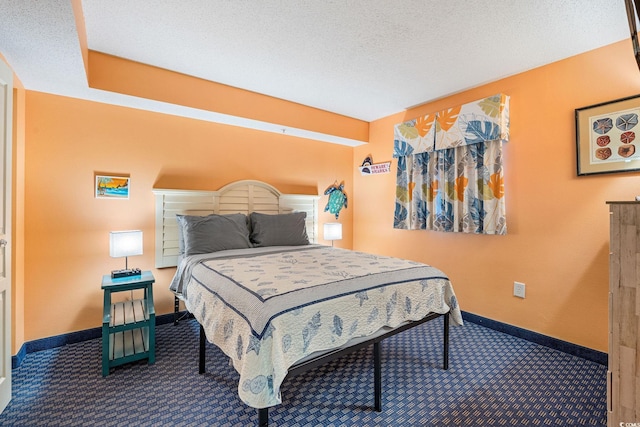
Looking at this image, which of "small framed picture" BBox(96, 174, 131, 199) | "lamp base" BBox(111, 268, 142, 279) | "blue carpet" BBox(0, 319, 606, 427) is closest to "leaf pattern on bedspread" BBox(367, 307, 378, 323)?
"blue carpet" BBox(0, 319, 606, 427)

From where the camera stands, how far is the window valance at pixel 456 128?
2.73 meters

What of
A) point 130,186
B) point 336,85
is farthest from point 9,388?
point 336,85

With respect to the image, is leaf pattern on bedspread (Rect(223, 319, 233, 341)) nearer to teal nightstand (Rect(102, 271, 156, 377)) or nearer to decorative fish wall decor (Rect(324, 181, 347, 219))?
teal nightstand (Rect(102, 271, 156, 377))

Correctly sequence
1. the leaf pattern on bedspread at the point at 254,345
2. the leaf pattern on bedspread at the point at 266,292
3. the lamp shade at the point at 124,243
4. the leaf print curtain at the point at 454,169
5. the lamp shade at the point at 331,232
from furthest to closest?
the lamp shade at the point at 331,232, the leaf print curtain at the point at 454,169, the lamp shade at the point at 124,243, the leaf pattern on bedspread at the point at 266,292, the leaf pattern on bedspread at the point at 254,345

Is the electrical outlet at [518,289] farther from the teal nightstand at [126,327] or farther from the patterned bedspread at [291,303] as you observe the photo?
the teal nightstand at [126,327]

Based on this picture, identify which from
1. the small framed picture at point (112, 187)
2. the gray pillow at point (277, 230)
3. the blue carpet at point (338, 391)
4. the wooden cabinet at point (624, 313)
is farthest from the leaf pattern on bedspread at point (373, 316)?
the small framed picture at point (112, 187)

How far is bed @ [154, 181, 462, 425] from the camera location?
1.38m

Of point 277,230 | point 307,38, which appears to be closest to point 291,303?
point 277,230

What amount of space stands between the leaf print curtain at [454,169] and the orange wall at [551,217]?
15cm

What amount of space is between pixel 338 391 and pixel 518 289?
2001mm

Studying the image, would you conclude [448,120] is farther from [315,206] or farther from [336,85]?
[315,206]

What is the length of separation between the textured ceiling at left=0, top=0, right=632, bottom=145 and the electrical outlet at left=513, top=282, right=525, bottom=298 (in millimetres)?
2002

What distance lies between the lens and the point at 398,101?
3455 mm

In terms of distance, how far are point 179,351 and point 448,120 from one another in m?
3.45
